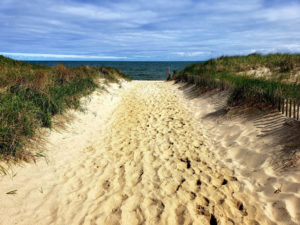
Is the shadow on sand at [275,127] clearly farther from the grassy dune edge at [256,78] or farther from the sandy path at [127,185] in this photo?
the sandy path at [127,185]

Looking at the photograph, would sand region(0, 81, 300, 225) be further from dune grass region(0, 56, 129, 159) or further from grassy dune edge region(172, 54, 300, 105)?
grassy dune edge region(172, 54, 300, 105)

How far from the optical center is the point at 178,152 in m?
4.61

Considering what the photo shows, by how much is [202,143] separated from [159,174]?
6.07ft

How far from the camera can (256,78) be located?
30.5 feet

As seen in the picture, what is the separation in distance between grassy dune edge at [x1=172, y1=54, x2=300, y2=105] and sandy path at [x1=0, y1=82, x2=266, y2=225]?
7.33ft

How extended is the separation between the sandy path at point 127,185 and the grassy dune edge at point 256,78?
88.0 inches

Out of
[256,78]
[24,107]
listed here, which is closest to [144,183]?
[24,107]

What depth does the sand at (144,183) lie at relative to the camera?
2.71 m

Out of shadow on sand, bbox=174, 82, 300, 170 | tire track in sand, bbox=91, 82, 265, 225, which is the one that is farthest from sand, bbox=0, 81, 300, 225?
shadow on sand, bbox=174, 82, 300, 170

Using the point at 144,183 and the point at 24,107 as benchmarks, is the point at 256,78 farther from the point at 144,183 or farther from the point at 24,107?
the point at 24,107

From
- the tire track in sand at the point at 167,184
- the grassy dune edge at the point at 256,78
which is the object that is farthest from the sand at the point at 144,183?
the grassy dune edge at the point at 256,78

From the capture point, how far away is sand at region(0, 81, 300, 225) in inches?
107

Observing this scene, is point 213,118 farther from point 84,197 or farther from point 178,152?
point 84,197

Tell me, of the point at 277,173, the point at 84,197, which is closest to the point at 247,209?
the point at 277,173
